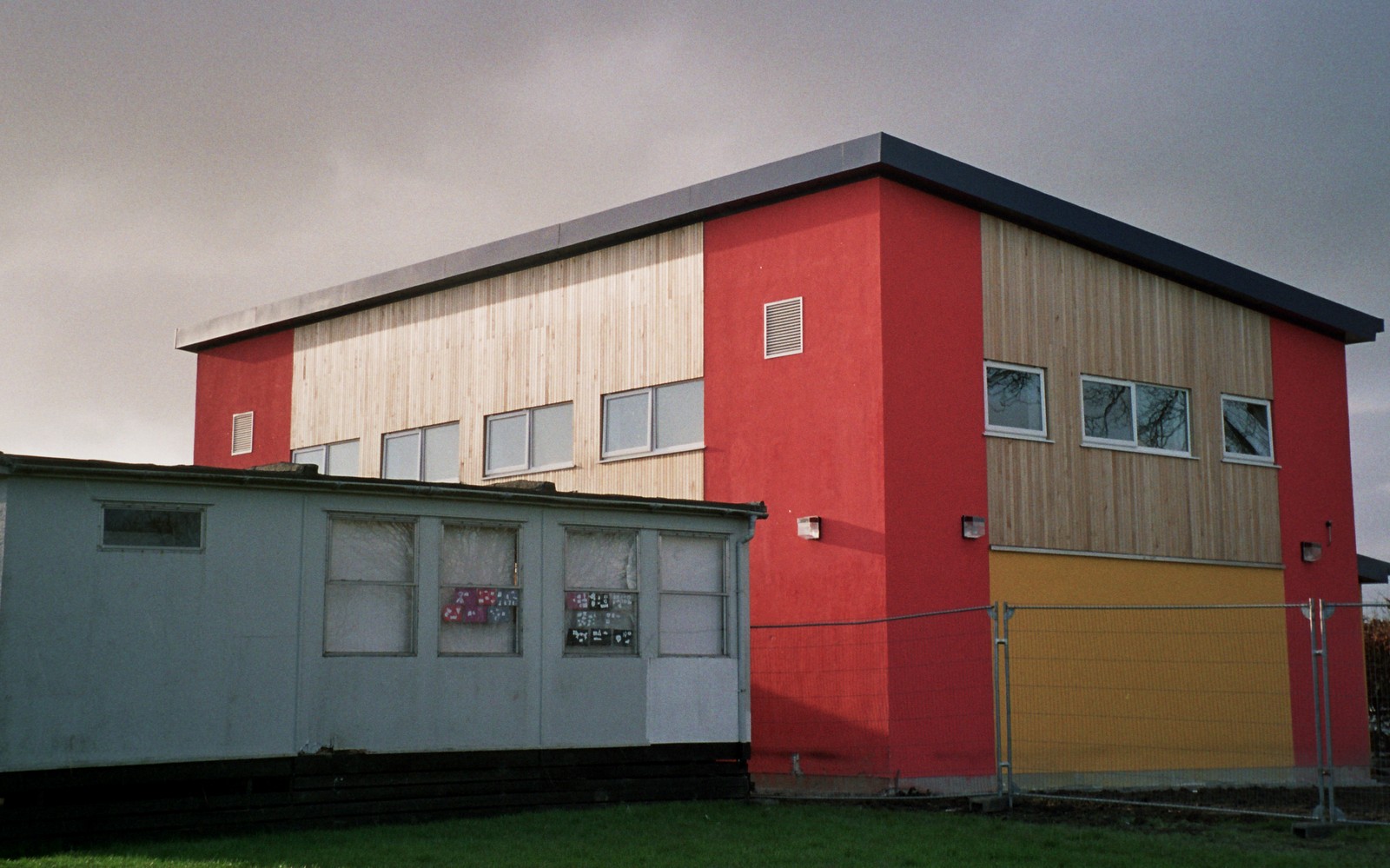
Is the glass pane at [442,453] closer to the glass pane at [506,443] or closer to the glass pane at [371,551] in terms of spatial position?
the glass pane at [506,443]

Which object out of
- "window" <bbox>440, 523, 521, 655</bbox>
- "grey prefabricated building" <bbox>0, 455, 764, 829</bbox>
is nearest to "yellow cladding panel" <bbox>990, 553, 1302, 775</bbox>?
"grey prefabricated building" <bbox>0, 455, 764, 829</bbox>

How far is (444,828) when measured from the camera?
38.3 feet

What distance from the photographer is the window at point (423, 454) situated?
70.9 feet

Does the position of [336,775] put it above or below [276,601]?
below

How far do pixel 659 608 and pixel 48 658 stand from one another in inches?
214

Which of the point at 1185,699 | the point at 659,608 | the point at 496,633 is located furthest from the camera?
the point at 1185,699

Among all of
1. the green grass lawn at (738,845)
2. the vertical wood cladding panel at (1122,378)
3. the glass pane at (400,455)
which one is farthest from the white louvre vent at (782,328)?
the glass pane at (400,455)

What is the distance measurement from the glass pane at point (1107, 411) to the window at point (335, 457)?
1123 centimetres

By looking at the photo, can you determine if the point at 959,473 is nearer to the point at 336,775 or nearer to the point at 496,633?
the point at 496,633

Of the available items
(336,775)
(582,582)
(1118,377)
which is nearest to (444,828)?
(336,775)

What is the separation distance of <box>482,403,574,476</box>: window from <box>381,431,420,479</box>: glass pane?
5.35ft

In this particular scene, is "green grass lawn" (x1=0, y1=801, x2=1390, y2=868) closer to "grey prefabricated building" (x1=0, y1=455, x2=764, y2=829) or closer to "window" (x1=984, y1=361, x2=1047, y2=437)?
"grey prefabricated building" (x1=0, y1=455, x2=764, y2=829)

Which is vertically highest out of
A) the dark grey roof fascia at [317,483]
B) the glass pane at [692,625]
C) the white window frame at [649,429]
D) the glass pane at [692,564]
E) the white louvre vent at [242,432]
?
the white louvre vent at [242,432]

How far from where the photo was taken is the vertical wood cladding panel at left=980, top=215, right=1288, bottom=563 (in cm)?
1741
